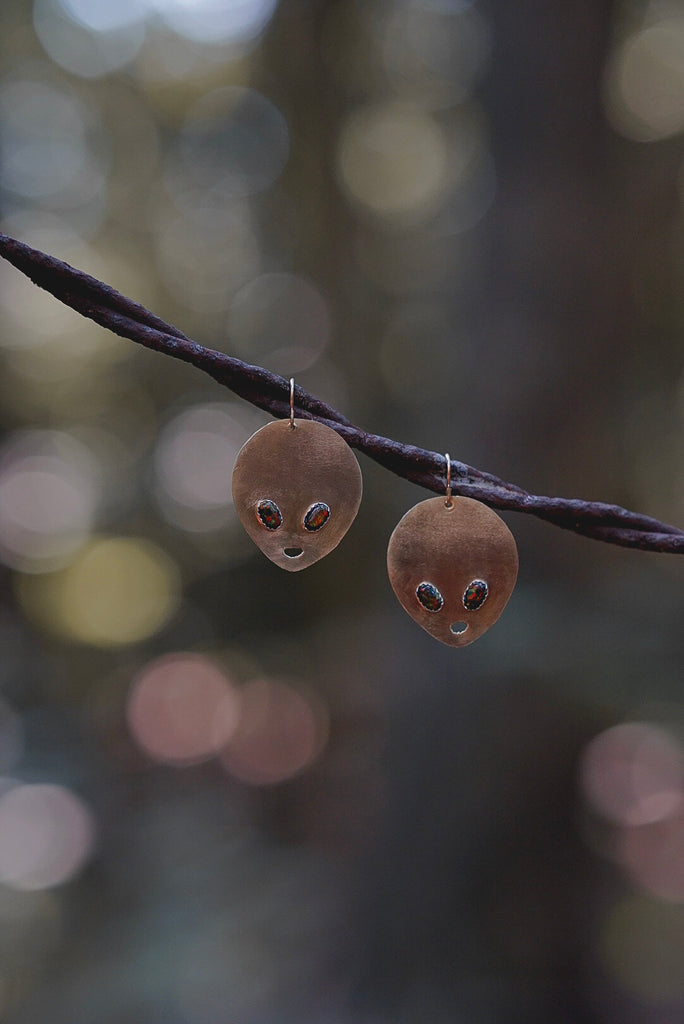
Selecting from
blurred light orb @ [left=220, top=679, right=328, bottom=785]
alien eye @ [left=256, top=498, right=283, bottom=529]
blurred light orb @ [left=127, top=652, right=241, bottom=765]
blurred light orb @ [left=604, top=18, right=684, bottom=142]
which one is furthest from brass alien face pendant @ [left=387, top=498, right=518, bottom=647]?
blurred light orb @ [left=127, top=652, right=241, bottom=765]

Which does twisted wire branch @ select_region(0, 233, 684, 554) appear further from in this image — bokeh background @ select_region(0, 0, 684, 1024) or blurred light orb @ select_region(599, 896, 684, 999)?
blurred light orb @ select_region(599, 896, 684, 999)

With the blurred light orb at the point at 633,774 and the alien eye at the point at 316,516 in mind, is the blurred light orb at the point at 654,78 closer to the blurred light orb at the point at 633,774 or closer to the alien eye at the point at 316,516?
the blurred light orb at the point at 633,774

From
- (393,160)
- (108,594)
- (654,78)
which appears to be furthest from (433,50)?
(108,594)

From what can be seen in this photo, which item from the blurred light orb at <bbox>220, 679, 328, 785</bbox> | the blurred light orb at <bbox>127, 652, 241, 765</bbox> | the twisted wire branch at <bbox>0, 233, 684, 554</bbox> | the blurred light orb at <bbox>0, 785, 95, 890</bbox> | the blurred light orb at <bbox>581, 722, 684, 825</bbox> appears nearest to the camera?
the twisted wire branch at <bbox>0, 233, 684, 554</bbox>

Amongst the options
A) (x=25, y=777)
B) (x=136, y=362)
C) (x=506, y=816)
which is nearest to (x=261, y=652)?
(x=25, y=777)

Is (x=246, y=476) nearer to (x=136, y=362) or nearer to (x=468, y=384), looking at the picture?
(x=468, y=384)

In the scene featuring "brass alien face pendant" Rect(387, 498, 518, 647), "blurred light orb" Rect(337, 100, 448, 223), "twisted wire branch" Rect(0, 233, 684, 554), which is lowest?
"brass alien face pendant" Rect(387, 498, 518, 647)

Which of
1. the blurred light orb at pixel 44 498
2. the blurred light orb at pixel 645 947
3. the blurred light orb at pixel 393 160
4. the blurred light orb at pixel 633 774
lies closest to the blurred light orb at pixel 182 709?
the blurred light orb at pixel 44 498
